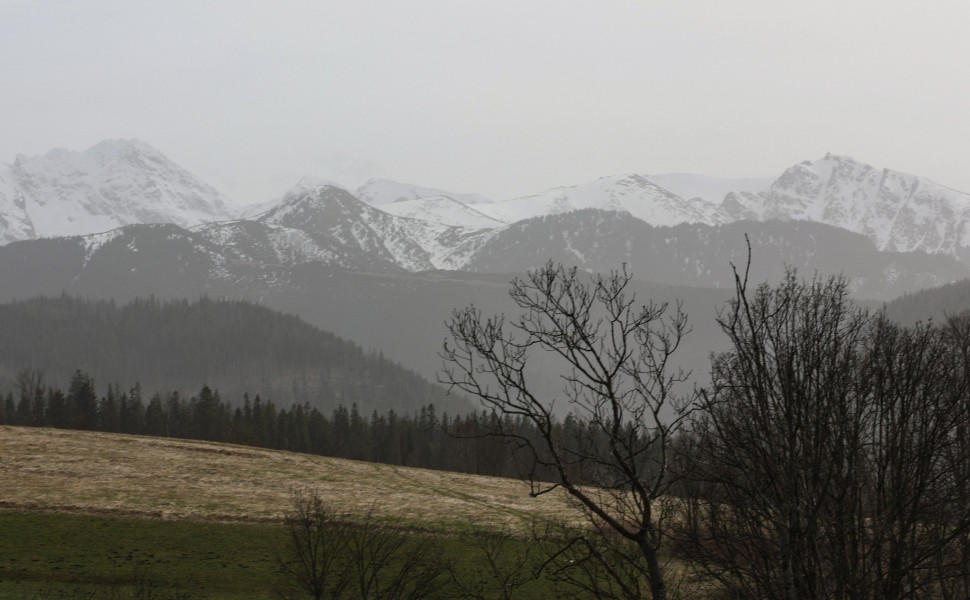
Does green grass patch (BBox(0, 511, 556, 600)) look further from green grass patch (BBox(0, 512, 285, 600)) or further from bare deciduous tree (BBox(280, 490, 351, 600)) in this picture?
bare deciduous tree (BBox(280, 490, 351, 600))

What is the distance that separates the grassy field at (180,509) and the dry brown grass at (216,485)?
0.54 ft

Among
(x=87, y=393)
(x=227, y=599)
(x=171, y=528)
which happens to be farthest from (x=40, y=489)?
(x=87, y=393)

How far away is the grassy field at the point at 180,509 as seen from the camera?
5531 centimetres

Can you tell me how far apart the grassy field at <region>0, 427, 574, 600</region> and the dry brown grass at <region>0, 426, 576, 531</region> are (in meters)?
0.17

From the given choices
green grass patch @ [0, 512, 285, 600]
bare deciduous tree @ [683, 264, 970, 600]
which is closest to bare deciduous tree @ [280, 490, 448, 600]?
green grass patch @ [0, 512, 285, 600]

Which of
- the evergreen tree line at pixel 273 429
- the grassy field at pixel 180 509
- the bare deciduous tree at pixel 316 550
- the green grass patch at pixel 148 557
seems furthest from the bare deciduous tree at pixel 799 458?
the evergreen tree line at pixel 273 429

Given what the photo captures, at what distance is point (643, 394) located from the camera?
15.3 meters

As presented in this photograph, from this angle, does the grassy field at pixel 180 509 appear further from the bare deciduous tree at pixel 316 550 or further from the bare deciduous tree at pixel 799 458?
the bare deciduous tree at pixel 799 458

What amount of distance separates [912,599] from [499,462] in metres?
145

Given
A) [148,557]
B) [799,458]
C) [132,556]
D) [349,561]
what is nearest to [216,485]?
[132,556]

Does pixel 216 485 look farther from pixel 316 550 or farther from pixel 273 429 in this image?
pixel 273 429

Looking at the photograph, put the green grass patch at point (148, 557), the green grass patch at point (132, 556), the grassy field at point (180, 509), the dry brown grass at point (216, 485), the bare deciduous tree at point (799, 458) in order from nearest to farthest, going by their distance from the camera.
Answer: the bare deciduous tree at point (799, 458), the green grass patch at point (148, 557), the green grass patch at point (132, 556), the grassy field at point (180, 509), the dry brown grass at point (216, 485)

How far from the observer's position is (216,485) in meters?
87.4

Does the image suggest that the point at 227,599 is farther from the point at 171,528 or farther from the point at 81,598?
the point at 171,528
